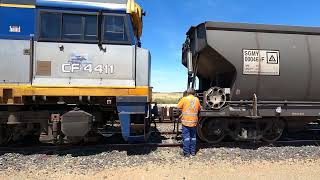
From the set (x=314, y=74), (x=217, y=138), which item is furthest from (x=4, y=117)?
(x=314, y=74)

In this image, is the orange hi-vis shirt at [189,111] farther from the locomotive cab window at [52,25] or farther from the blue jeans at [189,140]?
the locomotive cab window at [52,25]

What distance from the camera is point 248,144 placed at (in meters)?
10.4

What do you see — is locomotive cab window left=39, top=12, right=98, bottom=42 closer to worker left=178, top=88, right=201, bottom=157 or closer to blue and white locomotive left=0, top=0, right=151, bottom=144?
blue and white locomotive left=0, top=0, right=151, bottom=144

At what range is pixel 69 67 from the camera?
27.9 feet

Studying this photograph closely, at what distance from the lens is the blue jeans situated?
909 centimetres

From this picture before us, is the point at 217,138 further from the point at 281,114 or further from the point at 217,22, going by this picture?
the point at 217,22

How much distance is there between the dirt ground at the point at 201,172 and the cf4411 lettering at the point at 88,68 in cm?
236

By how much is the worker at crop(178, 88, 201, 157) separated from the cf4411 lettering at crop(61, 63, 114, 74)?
2.13 metres

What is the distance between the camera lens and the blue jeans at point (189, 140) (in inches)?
358

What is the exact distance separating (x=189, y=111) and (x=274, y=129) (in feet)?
9.65

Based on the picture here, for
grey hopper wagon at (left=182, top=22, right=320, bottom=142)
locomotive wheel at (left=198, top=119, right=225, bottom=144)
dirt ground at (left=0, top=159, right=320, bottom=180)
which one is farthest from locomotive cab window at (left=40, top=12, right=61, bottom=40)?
locomotive wheel at (left=198, top=119, right=225, bottom=144)

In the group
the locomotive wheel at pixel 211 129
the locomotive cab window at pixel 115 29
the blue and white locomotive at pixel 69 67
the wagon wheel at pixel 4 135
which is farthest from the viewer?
the locomotive wheel at pixel 211 129

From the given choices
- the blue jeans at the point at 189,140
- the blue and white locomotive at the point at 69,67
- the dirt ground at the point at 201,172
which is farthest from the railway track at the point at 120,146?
the dirt ground at the point at 201,172

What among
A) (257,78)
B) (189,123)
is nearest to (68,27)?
(189,123)
